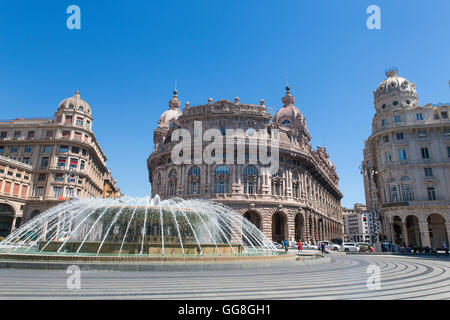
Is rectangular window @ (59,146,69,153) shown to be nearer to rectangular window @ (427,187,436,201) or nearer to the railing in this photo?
the railing

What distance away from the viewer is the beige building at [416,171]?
3519 cm

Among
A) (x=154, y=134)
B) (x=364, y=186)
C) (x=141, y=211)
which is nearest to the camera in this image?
(x=141, y=211)

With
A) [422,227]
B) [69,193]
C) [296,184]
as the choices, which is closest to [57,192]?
[69,193]

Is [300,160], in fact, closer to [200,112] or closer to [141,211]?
[200,112]

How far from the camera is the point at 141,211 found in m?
15.2

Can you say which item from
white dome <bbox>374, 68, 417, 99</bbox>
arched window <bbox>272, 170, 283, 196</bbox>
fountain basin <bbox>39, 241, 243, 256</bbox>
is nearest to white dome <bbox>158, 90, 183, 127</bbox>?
arched window <bbox>272, 170, 283, 196</bbox>

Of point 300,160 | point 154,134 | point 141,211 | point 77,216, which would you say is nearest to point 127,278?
point 141,211

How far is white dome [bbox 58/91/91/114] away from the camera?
50.6 metres

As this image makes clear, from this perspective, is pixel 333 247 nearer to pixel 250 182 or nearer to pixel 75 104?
pixel 250 182

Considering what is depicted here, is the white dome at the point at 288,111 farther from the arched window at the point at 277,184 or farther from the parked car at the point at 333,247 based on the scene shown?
the parked car at the point at 333,247

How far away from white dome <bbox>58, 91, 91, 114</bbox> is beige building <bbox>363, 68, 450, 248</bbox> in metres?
48.1

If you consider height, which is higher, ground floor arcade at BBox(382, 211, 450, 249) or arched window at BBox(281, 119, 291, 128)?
arched window at BBox(281, 119, 291, 128)

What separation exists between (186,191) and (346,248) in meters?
22.0

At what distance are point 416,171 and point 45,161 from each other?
55973mm
